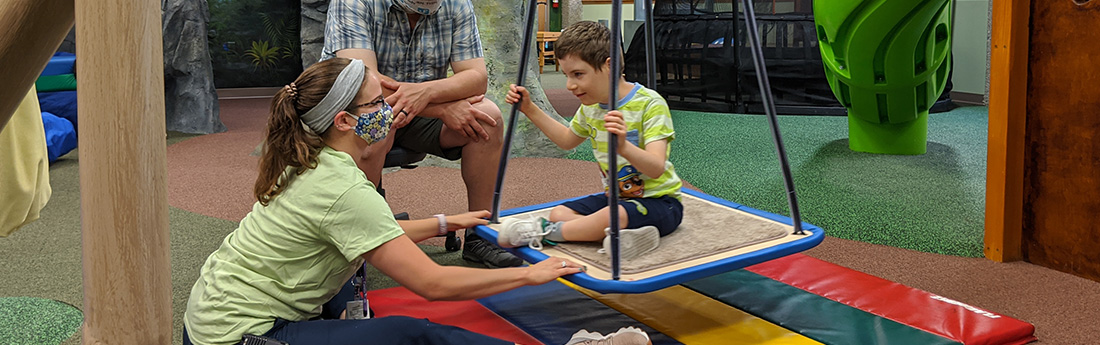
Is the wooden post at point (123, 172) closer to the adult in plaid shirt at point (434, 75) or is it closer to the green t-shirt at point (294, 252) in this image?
the green t-shirt at point (294, 252)

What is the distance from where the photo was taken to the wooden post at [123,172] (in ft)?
3.55

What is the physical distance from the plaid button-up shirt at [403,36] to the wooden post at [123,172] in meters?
1.58

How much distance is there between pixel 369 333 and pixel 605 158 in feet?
3.11

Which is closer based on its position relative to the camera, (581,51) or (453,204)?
(581,51)

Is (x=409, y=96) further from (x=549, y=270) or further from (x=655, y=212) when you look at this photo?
(x=549, y=270)

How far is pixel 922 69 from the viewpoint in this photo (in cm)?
459

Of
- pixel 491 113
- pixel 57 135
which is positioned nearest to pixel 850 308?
pixel 491 113

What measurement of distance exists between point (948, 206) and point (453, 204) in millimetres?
1982

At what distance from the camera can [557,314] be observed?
234cm

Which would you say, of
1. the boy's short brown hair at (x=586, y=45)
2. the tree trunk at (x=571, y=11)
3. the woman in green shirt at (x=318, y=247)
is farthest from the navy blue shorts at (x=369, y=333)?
the tree trunk at (x=571, y=11)

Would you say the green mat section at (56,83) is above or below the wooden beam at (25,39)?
below

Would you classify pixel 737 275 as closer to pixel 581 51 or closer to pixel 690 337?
pixel 690 337

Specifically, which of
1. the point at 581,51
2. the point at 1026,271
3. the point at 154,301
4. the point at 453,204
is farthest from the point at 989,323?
the point at 453,204

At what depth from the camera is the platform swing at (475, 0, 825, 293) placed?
1962mm
